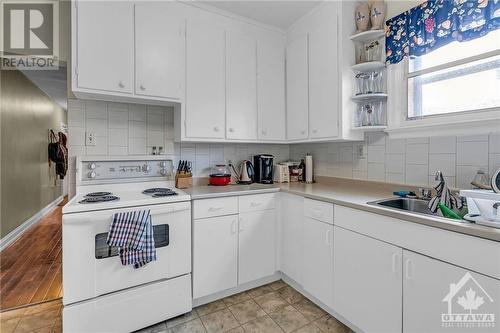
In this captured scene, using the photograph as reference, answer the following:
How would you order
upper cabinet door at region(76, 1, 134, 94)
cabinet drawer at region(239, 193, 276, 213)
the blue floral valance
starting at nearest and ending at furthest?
the blue floral valance
upper cabinet door at region(76, 1, 134, 94)
cabinet drawer at region(239, 193, 276, 213)

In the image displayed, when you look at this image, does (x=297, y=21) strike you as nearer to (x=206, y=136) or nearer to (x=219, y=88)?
(x=219, y=88)

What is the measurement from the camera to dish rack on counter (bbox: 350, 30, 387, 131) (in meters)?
2.02

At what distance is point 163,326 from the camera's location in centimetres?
175

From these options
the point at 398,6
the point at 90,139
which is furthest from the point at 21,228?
the point at 398,6

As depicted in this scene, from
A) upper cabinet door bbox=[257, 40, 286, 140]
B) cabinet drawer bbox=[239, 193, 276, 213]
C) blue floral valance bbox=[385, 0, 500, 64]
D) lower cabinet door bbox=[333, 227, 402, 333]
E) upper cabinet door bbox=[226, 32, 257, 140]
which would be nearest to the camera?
lower cabinet door bbox=[333, 227, 402, 333]

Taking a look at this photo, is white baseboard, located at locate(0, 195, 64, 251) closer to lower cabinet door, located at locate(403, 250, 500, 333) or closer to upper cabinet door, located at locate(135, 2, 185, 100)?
upper cabinet door, located at locate(135, 2, 185, 100)

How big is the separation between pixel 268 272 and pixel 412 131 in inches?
64.6

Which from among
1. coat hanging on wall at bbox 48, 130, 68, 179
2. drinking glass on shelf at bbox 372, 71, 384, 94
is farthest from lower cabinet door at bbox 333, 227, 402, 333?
coat hanging on wall at bbox 48, 130, 68, 179

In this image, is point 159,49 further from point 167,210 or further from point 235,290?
point 235,290

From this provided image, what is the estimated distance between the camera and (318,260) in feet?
6.15

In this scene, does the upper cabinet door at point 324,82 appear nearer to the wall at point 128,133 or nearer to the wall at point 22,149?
the wall at point 128,133

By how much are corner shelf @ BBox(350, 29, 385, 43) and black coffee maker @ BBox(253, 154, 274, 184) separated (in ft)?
4.23

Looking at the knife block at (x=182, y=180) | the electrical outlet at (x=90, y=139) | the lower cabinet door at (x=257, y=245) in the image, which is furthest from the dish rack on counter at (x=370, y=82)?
the electrical outlet at (x=90, y=139)

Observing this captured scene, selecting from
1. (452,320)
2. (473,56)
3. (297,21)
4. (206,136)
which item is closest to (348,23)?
(297,21)
